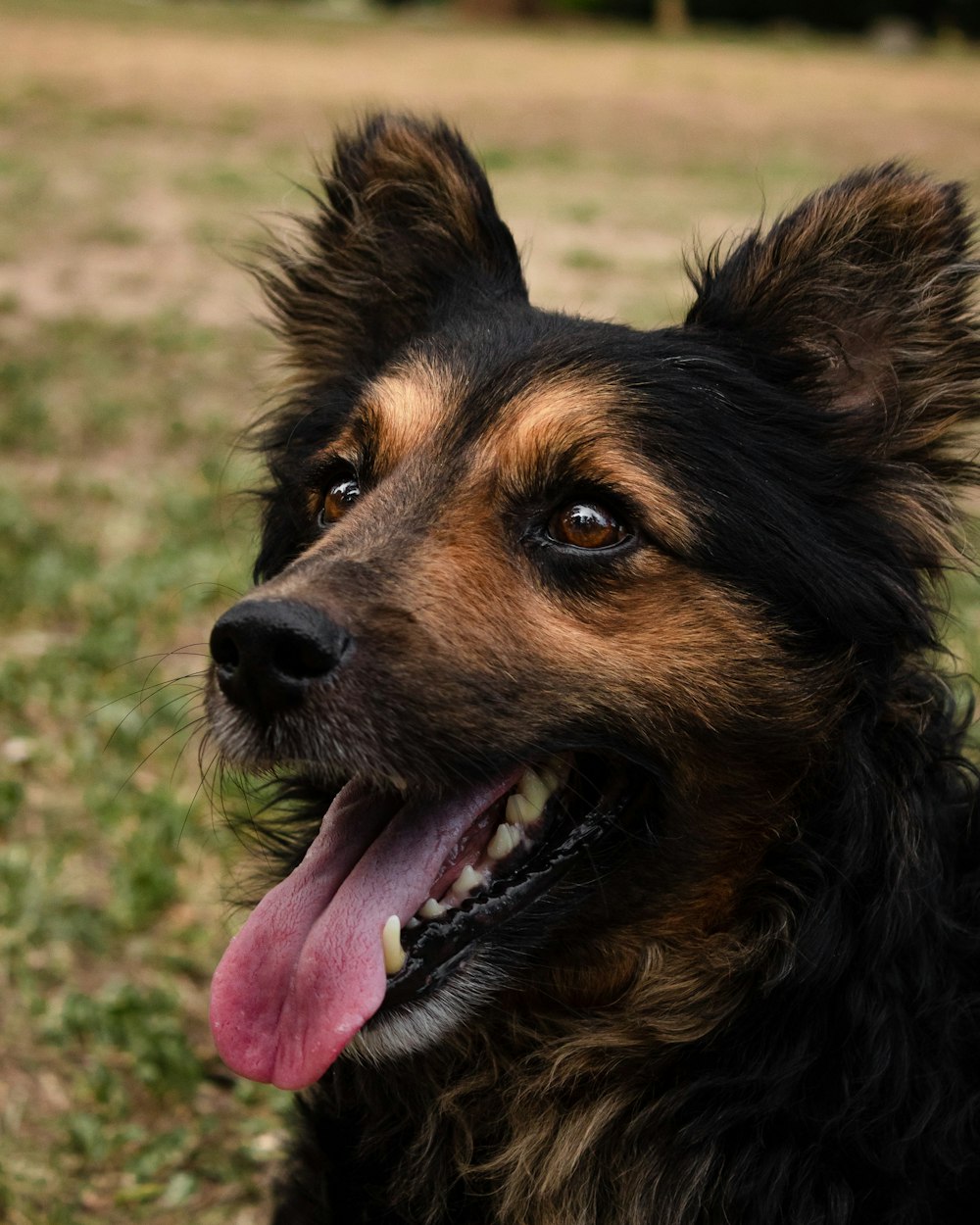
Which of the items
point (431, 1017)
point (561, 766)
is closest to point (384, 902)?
point (431, 1017)

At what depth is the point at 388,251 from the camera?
391 cm

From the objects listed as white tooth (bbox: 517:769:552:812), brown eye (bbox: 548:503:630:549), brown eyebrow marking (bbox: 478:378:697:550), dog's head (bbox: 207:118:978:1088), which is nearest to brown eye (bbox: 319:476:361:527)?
dog's head (bbox: 207:118:978:1088)

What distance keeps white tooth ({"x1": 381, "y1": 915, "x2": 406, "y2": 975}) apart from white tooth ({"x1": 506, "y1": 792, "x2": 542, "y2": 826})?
0.36 metres

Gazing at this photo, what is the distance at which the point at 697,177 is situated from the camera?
60.6 ft

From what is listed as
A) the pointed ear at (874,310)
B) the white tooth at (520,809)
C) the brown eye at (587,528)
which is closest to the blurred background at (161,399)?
the pointed ear at (874,310)

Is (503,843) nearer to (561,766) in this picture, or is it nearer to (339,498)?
(561,766)

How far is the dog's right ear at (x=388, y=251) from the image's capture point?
12.5ft

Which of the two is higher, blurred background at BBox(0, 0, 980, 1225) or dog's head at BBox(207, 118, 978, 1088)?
dog's head at BBox(207, 118, 978, 1088)

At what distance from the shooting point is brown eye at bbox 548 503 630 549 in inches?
122

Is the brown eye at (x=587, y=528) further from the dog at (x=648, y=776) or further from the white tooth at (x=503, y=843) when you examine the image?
the white tooth at (x=503, y=843)

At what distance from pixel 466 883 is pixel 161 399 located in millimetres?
6839

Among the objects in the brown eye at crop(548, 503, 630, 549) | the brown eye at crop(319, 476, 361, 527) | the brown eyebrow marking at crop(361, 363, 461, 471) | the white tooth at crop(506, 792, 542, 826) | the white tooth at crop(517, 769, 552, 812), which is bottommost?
the white tooth at crop(506, 792, 542, 826)

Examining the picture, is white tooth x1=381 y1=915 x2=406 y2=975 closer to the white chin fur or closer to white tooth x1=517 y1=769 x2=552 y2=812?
the white chin fur

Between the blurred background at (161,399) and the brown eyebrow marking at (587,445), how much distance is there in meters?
0.87
